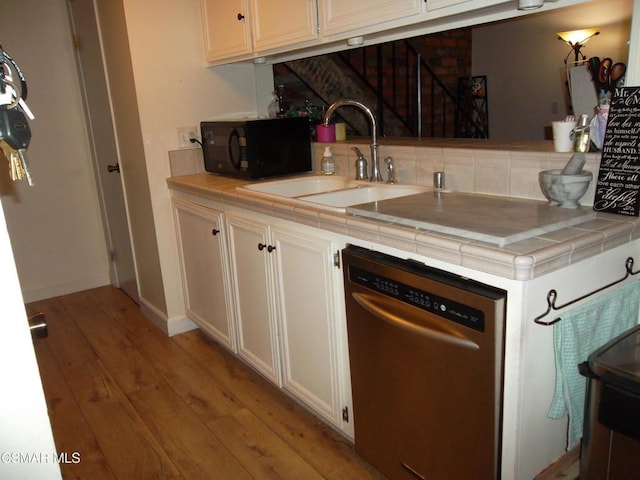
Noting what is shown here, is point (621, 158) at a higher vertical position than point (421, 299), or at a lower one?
higher

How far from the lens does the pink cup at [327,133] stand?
2682mm

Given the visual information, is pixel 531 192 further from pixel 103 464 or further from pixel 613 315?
pixel 103 464

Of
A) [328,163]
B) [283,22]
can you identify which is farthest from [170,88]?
[328,163]

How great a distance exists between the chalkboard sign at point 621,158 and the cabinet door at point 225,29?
5.51 feet

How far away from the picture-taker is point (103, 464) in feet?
6.38

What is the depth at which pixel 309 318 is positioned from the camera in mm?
1938

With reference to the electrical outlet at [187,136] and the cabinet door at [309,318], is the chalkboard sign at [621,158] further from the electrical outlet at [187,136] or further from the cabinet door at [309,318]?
the electrical outlet at [187,136]

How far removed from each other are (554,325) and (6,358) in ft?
3.80

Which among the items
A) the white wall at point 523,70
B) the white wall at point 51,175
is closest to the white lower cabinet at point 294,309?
the white wall at point 51,175

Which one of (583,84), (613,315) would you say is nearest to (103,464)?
(613,315)

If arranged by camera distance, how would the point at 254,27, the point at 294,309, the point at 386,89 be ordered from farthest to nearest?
the point at 386,89, the point at 254,27, the point at 294,309

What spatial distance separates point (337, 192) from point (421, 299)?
0.85m

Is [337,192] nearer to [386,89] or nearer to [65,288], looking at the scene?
[65,288]

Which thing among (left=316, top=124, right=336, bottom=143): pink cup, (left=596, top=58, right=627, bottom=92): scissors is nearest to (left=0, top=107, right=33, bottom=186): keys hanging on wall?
(left=596, top=58, right=627, bottom=92): scissors
